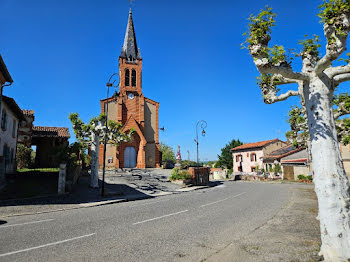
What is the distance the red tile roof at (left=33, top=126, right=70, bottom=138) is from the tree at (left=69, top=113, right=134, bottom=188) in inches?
366

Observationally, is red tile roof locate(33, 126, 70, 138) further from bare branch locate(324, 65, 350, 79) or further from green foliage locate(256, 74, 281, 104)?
bare branch locate(324, 65, 350, 79)

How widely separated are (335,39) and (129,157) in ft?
107

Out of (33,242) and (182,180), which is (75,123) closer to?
(182,180)

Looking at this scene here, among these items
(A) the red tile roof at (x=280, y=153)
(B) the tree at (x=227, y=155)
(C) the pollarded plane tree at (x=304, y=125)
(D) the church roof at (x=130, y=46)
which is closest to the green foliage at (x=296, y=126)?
(C) the pollarded plane tree at (x=304, y=125)

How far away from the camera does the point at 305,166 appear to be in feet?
106

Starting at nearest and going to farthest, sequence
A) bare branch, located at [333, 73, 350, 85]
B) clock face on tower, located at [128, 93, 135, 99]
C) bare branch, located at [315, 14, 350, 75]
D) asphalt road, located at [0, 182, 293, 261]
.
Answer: bare branch, located at [315, 14, 350, 75] → asphalt road, located at [0, 182, 293, 261] → bare branch, located at [333, 73, 350, 85] → clock face on tower, located at [128, 93, 135, 99]

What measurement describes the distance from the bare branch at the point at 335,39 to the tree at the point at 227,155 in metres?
56.8

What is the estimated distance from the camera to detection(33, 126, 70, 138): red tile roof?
85.7 feet

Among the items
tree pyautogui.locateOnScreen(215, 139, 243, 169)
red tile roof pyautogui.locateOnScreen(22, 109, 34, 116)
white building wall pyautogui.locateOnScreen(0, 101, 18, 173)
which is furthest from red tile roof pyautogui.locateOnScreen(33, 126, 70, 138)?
tree pyautogui.locateOnScreen(215, 139, 243, 169)

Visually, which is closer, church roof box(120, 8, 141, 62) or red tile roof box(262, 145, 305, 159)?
red tile roof box(262, 145, 305, 159)

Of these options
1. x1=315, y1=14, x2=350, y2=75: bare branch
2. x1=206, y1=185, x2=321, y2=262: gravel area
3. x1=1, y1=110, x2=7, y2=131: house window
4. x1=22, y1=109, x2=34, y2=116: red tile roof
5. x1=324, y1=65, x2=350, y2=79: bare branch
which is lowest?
x1=206, y1=185, x2=321, y2=262: gravel area

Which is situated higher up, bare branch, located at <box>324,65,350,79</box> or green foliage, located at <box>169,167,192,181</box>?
bare branch, located at <box>324,65,350,79</box>

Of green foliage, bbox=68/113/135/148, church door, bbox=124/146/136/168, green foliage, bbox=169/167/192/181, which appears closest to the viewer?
green foliage, bbox=68/113/135/148

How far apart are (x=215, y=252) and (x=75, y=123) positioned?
15832 mm
